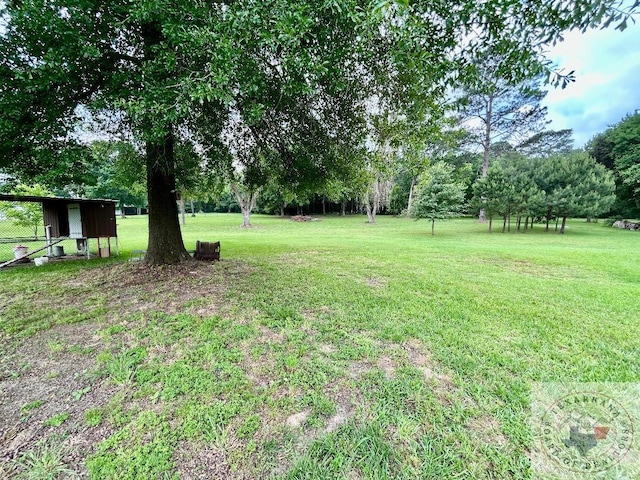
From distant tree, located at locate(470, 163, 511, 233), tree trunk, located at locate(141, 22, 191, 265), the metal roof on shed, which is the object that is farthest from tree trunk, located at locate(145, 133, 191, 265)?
distant tree, located at locate(470, 163, 511, 233)

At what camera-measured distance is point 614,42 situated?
8.62 feet

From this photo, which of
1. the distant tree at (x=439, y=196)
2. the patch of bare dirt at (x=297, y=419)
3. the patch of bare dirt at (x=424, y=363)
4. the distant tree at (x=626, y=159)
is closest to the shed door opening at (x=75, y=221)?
the patch of bare dirt at (x=297, y=419)

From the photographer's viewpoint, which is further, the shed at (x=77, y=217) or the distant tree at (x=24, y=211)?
the distant tree at (x=24, y=211)

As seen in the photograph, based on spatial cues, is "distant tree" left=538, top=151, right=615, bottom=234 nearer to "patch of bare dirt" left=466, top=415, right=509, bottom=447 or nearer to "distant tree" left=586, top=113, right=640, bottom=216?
"distant tree" left=586, top=113, right=640, bottom=216

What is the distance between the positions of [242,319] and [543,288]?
5676 mm

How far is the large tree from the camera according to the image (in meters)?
2.65

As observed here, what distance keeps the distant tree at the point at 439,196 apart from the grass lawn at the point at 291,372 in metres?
11.7

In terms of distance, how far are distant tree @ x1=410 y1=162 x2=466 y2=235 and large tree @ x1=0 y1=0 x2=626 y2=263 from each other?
44.5 feet

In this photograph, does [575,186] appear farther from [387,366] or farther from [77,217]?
[77,217]

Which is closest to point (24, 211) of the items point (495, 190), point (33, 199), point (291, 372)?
point (33, 199)

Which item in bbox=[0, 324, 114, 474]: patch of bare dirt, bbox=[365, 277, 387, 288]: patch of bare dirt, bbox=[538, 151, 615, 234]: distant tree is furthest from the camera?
bbox=[538, 151, 615, 234]: distant tree

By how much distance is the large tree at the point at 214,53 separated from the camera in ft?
8.71

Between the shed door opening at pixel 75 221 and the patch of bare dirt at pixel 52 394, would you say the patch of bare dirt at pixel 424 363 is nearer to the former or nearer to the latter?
the patch of bare dirt at pixel 52 394

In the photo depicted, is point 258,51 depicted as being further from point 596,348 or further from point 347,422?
point 596,348
